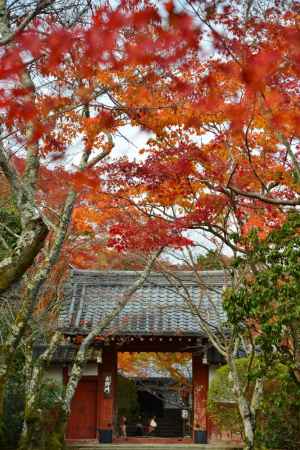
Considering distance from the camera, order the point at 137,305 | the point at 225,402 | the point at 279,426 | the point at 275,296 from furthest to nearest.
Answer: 1. the point at 137,305
2. the point at 225,402
3. the point at 279,426
4. the point at 275,296

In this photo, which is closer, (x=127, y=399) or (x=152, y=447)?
(x=152, y=447)

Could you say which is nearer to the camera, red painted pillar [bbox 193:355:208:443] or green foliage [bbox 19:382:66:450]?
green foliage [bbox 19:382:66:450]

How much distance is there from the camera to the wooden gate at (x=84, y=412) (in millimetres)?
19000

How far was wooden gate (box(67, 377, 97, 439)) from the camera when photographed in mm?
19000

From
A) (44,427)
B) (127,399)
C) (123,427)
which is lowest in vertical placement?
(44,427)

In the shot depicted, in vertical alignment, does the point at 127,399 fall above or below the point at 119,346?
below

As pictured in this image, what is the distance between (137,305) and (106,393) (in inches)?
120

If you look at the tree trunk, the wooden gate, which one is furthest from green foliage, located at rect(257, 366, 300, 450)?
the wooden gate

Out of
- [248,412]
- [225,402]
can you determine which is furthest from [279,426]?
[248,412]

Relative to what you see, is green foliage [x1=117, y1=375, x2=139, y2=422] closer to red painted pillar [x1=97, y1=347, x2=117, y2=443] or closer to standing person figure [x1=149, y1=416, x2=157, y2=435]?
standing person figure [x1=149, y1=416, x2=157, y2=435]

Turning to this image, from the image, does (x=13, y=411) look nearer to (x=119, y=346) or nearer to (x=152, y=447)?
(x=152, y=447)

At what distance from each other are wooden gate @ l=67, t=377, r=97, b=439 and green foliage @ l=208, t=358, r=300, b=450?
4.57m

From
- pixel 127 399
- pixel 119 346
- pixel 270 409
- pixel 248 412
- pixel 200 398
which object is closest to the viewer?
pixel 248 412

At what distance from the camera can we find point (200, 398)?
19250 mm
